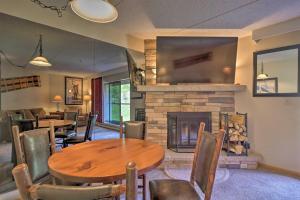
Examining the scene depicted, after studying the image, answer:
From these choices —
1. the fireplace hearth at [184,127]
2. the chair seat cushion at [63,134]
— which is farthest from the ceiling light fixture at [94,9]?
the chair seat cushion at [63,134]

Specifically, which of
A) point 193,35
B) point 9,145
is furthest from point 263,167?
point 9,145

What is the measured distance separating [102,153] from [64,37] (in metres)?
2.68

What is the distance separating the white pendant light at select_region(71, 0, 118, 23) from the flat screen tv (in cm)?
213

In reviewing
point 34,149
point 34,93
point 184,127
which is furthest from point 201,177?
point 34,93

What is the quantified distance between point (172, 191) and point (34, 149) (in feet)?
4.22

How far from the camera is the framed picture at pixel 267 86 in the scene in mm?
3226

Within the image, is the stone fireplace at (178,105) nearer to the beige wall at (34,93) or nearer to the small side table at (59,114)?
the beige wall at (34,93)

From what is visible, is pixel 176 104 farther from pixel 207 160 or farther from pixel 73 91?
pixel 73 91

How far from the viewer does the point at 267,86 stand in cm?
331

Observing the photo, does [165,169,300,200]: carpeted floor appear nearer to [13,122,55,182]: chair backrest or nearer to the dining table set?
the dining table set

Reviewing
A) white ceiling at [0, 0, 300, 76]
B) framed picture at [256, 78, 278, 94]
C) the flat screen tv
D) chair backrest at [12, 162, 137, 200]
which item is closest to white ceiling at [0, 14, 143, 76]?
white ceiling at [0, 0, 300, 76]

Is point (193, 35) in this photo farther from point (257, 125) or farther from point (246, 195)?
point (246, 195)

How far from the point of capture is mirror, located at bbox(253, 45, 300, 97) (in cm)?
301

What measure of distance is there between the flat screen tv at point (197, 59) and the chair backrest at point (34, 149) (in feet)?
7.81
